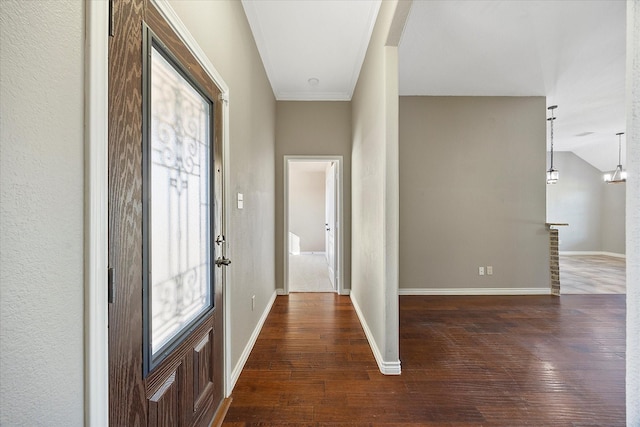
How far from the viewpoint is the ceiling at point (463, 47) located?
2.44 m

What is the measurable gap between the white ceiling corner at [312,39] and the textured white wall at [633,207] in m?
2.16

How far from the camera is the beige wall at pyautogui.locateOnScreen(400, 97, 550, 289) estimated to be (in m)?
4.16

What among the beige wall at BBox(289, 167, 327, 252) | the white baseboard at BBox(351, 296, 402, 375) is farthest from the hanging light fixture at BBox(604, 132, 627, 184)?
the white baseboard at BBox(351, 296, 402, 375)

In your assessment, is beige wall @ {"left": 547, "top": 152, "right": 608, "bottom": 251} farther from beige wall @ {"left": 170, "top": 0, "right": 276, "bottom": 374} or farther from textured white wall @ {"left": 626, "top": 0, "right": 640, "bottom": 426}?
textured white wall @ {"left": 626, "top": 0, "right": 640, "bottom": 426}

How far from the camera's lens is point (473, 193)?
4.18m

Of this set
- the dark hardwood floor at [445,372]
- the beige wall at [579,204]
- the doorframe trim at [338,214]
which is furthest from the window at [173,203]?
the beige wall at [579,204]

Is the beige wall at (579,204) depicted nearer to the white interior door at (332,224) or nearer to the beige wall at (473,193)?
the beige wall at (473,193)

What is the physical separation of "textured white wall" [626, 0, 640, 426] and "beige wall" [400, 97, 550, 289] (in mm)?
A: 3546

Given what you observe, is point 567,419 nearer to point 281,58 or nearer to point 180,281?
point 180,281

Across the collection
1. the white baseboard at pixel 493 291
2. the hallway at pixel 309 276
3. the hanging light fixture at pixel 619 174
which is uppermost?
the hanging light fixture at pixel 619 174

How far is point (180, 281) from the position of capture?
127cm

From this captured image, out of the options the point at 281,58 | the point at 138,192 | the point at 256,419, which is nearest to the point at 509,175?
the point at 281,58

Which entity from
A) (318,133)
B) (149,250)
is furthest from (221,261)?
(318,133)

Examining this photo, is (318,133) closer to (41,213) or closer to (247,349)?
(247,349)
